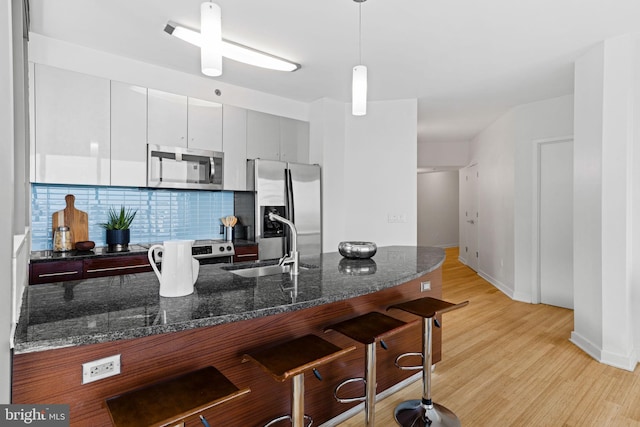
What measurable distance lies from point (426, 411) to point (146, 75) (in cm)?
364

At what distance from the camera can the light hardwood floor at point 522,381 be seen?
216 cm

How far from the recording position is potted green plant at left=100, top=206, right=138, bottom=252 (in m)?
3.20

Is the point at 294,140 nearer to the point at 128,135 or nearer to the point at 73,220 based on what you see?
the point at 128,135

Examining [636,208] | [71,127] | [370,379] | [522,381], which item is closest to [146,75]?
[71,127]

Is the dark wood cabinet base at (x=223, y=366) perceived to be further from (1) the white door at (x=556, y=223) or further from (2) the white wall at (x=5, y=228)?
(1) the white door at (x=556, y=223)

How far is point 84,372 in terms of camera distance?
1155 millimetres

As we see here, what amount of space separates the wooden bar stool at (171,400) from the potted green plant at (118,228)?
2318 millimetres

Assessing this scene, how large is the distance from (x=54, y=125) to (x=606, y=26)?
4408mm

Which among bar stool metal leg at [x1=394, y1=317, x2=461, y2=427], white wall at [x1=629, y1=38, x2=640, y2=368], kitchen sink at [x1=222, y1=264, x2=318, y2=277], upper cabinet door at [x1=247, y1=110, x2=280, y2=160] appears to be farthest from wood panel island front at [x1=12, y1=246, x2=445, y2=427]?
upper cabinet door at [x1=247, y1=110, x2=280, y2=160]

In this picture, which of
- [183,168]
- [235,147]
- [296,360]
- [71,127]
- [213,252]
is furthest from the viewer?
[235,147]

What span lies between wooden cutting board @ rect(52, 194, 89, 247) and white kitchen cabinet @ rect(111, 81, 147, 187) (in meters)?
0.42

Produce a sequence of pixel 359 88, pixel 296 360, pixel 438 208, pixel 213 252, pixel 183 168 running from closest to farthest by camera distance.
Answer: pixel 296 360 → pixel 359 88 → pixel 213 252 → pixel 183 168 → pixel 438 208

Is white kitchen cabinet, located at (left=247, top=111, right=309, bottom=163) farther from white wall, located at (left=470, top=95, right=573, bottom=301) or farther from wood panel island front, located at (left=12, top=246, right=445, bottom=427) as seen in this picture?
white wall, located at (left=470, top=95, right=573, bottom=301)

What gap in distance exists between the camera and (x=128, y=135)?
3191mm
